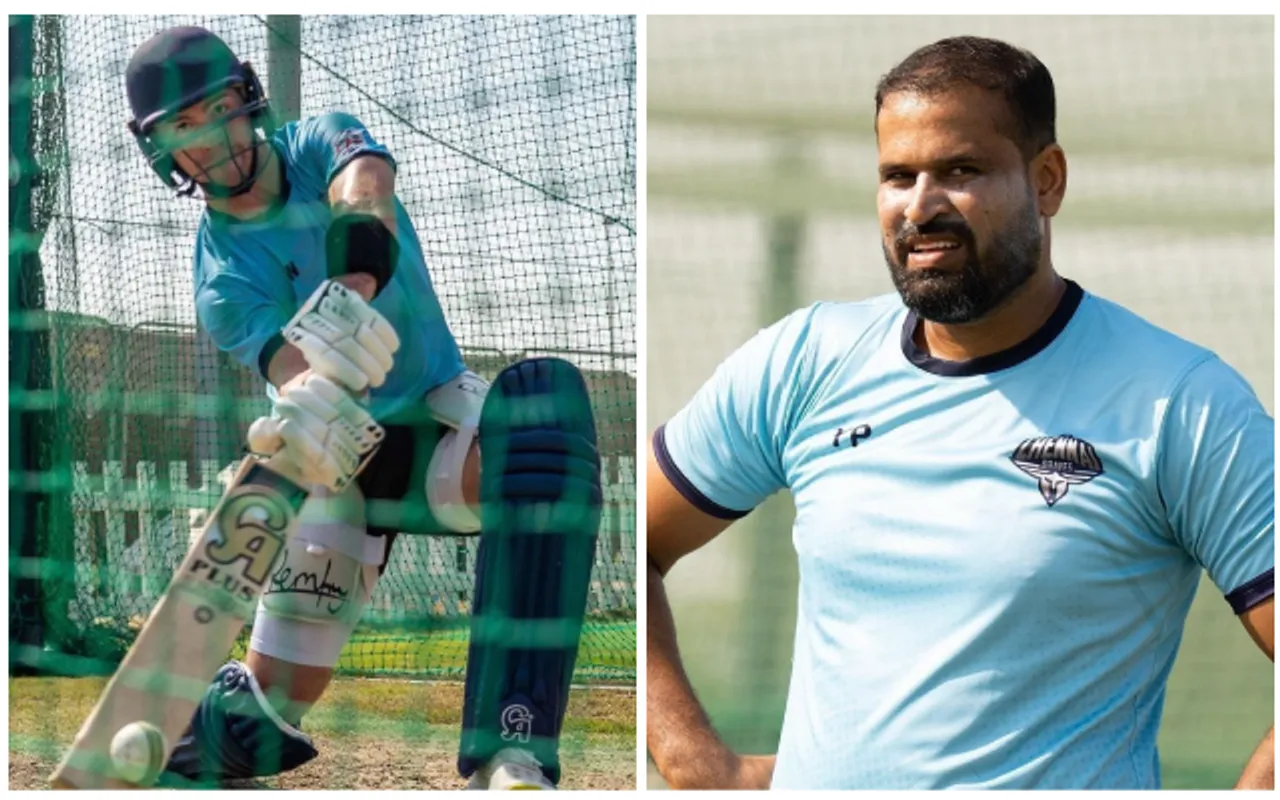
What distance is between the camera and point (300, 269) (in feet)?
7.09

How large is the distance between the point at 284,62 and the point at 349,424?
668 millimetres

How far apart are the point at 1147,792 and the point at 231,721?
4.75ft

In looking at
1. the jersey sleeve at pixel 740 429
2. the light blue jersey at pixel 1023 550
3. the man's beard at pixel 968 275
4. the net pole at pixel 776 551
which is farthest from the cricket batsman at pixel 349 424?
the man's beard at pixel 968 275

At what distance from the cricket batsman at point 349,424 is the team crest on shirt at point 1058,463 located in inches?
35.2

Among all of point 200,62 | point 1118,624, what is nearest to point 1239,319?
point 1118,624

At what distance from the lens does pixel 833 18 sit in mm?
2357

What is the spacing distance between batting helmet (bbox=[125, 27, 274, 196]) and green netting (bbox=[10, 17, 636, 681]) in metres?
0.13

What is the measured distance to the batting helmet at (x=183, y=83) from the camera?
211cm

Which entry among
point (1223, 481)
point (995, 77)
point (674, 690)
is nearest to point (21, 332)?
point (674, 690)

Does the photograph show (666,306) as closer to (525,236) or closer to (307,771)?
(525,236)

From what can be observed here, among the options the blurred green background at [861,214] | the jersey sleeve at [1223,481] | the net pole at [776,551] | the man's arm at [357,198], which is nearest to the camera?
the jersey sleeve at [1223,481]

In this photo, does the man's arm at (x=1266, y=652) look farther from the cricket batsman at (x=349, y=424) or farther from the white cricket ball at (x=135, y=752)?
the white cricket ball at (x=135, y=752)

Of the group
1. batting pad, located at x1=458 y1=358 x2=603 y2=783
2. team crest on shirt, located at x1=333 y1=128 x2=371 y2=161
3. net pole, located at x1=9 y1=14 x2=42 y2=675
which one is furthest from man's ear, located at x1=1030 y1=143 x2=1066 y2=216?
net pole, located at x1=9 y1=14 x2=42 y2=675

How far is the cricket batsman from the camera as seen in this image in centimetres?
197
